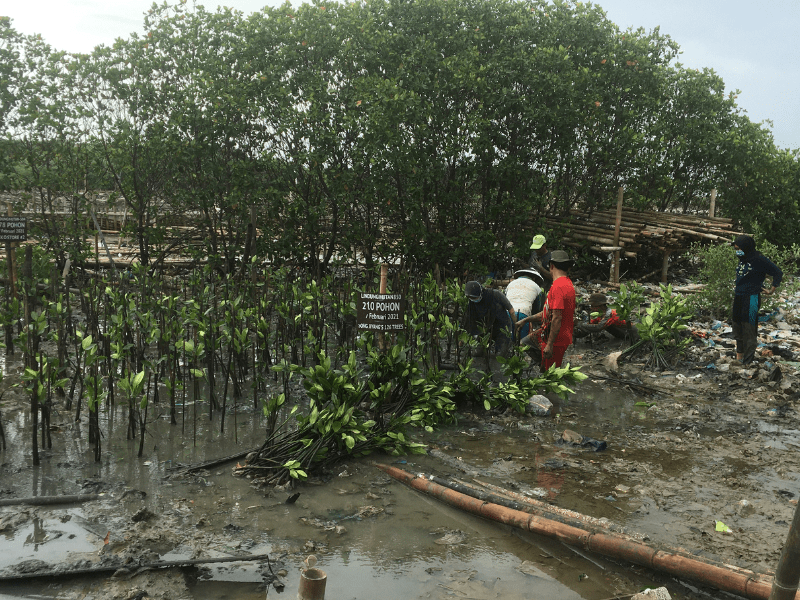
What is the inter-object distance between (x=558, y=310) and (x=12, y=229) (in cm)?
567

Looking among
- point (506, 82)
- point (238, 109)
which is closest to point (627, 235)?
point (506, 82)

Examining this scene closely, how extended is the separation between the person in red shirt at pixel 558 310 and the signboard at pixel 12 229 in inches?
214

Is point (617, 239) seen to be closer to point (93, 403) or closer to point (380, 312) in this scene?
point (380, 312)

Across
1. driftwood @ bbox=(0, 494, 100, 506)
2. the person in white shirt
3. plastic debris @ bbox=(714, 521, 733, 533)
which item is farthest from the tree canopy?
plastic debris @ bbox=(714, 521, 733, 533)

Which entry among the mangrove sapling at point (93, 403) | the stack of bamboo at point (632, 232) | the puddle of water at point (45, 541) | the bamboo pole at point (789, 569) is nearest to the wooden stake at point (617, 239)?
the stack of bamboo at point (632, 232)

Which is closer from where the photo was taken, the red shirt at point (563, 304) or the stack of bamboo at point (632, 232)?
the red shirt at point (563, 304)

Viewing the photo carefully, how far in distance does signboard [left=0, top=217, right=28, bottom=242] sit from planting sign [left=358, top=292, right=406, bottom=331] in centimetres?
430

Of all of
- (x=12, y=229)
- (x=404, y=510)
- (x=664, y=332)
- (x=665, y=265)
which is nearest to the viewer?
(x=404, y=510)

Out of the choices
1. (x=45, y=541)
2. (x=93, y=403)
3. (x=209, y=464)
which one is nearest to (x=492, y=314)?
(x=209, y=464)

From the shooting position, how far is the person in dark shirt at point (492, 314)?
6.78 m

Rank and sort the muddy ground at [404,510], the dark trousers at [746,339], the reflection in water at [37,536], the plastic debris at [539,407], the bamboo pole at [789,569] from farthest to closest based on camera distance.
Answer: the dark trousers at [746,339] < the plastic debris at [539,407] < the reflection in water at [37,536] < the muddy ground at [404,510] < the bamboo pole at [789,569]

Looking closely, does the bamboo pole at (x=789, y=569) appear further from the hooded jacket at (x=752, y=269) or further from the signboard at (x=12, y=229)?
the signboard at (x=12, y=229)

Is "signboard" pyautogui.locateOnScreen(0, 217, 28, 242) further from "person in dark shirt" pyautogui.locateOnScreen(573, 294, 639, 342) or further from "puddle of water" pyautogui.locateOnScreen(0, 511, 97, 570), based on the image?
"person in dark shirt" pyautogui.locateOnScreen(573, 294, 639, 342)

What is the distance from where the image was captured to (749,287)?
7234mm
